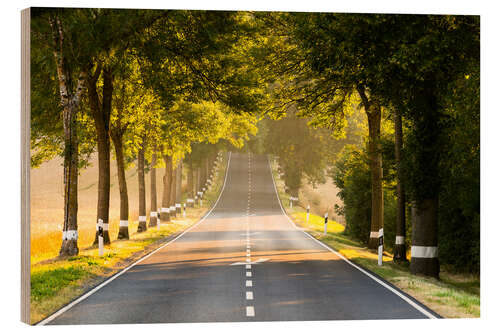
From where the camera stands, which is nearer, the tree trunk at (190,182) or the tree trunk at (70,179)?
the tree trunk at (70,179)

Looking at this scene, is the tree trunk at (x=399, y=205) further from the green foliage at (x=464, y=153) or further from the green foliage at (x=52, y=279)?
the green foliage at (x=52, y=279)

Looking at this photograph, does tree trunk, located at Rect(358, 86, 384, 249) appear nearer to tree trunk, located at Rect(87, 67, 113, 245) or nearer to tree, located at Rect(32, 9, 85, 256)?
tree trunk, located at Rect(87, 67, 113, 245)

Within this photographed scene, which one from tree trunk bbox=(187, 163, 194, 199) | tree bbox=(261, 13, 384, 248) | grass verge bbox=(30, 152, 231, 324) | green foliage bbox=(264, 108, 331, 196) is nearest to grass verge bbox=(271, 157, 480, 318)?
tree bbox=(261, 13, 384, 248)

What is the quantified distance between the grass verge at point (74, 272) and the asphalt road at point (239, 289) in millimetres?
495

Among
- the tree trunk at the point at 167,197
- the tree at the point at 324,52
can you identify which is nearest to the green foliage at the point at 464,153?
the tree at the point at 324,52

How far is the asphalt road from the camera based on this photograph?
38.8ft

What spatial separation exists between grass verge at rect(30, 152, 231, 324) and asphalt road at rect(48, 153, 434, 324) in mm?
495

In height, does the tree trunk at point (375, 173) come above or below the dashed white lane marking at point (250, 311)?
above

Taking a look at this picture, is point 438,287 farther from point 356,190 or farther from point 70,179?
point 356,190

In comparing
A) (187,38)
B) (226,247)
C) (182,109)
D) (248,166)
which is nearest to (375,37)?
(187,38)

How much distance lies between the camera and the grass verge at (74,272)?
12750mm

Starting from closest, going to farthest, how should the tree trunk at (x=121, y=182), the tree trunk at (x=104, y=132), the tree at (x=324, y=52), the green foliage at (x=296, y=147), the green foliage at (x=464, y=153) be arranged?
the green foliage at (x=464, y=153) < the tree at (x=324, y=52) < the tree trunk at (x=104, y=132) < the tree trunk at (x=121, y=182) < the green foliage at (x=296, y=147)

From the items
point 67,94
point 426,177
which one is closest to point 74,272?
point 67,94

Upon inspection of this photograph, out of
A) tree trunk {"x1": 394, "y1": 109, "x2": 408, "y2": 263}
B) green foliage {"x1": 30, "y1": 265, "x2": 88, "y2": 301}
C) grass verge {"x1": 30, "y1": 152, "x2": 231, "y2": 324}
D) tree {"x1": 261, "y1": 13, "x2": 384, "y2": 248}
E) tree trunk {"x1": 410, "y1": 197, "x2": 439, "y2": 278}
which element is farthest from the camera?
tree trunk {"x1": 394, "y1": 109, "x2": 408, "y2": 263}
